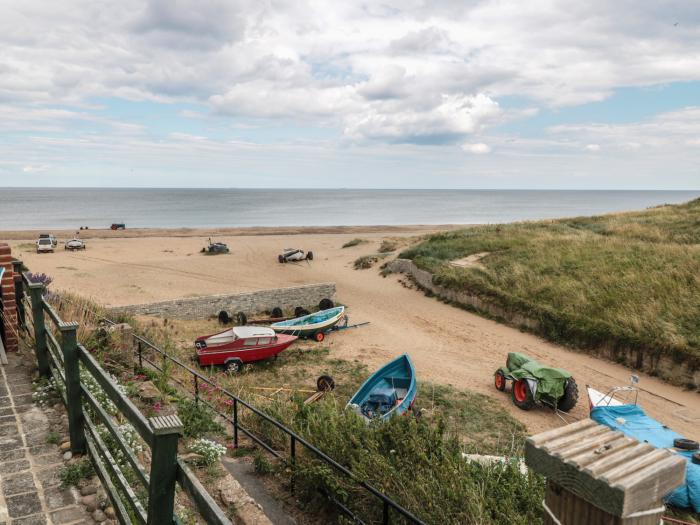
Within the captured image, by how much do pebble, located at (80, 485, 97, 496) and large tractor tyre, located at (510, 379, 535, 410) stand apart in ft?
39.0

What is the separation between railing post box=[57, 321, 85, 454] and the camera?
461 centimetres

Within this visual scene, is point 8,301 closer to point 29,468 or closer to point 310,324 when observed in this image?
point 29,468

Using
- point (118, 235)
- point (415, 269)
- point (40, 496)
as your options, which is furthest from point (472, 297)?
point (118, 235)

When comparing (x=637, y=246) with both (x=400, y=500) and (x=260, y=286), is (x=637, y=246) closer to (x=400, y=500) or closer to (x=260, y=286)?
(x=260, y=286)

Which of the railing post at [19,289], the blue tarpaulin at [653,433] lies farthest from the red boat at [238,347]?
the blue tarpaulin at [653,433]

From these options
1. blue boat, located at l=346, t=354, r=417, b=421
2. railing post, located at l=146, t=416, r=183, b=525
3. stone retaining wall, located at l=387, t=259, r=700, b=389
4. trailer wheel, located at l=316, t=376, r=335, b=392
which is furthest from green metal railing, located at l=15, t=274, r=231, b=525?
stone retaining wall, located at l=387, t=259, r=700, b=389

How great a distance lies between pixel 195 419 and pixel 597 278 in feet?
65.0

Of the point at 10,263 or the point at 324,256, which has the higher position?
the point at 10,263

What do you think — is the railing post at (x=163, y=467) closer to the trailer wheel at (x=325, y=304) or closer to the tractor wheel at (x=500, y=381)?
the tractor wheel at (x=500, y=381)

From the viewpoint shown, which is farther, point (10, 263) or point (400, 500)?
point (10, 263)

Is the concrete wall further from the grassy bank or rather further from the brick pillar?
the brick pillar

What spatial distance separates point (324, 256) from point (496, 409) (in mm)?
29410

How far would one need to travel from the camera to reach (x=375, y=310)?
25078 mm

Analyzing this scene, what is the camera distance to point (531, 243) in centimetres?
2989
